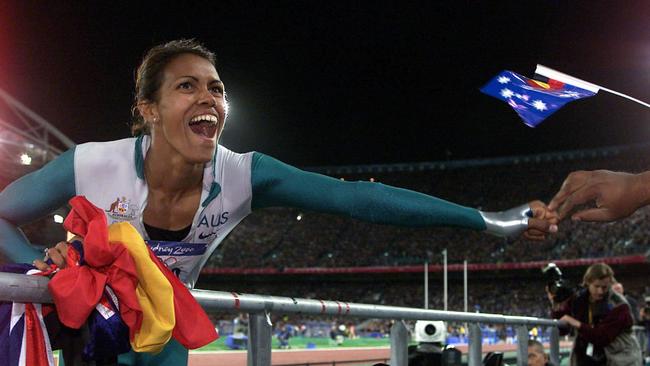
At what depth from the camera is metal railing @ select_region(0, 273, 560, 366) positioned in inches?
53.9

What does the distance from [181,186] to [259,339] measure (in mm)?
608

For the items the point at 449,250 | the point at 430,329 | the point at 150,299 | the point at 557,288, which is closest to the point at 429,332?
the point at 430,329

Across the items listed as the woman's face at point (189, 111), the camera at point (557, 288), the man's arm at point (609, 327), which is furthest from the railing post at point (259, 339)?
the camera at point (557, 288)

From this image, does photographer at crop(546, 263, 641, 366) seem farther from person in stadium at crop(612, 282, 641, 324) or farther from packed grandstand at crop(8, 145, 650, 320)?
packed grandstand at crop(8, 145, 650, 320)

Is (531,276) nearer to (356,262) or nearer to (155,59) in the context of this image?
(356,262)

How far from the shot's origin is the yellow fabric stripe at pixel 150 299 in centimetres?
150

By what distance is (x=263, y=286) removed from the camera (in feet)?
142

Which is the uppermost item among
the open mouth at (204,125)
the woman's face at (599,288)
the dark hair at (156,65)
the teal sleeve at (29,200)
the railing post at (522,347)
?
the dark hair at (156,65)

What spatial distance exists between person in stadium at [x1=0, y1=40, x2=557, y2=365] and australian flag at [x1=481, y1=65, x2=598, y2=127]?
960 mm

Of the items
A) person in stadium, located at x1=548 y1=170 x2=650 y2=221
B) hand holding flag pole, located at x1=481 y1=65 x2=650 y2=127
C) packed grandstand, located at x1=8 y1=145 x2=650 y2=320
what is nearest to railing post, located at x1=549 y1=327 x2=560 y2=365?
hand holding flag pole, located at x1=481 y1=65 x2=650 y2=127

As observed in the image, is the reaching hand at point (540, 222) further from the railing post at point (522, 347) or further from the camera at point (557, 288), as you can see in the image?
the camera at point (557, 288)

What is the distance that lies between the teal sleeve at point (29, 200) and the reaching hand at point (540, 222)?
1.66 metres

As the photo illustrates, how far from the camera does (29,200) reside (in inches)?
90.0

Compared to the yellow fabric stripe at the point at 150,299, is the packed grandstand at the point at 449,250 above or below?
above
